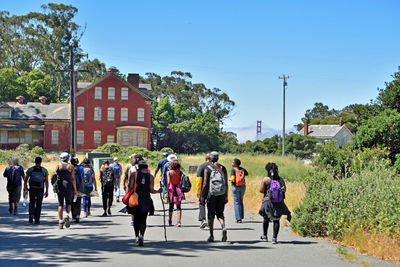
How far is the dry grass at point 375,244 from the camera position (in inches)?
389

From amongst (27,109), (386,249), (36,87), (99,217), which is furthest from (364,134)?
(36,87)

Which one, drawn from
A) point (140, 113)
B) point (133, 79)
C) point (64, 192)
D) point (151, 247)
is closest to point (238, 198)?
point (64, 192)

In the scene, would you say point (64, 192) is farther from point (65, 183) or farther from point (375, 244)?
point (375, 244)

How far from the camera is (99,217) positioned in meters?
16.4

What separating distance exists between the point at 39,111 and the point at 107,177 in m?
52.1

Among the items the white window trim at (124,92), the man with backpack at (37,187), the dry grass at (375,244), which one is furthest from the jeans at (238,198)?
the white window trim at (124,92)

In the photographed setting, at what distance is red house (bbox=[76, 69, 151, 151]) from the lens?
207 feet

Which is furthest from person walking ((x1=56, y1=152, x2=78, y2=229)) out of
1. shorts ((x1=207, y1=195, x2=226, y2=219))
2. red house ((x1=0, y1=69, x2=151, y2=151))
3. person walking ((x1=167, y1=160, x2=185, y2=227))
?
red house ((x1=0, y1=69, x2=151, y2=151))

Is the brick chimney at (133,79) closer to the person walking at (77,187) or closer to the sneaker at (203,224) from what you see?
the person walking at (77,187)

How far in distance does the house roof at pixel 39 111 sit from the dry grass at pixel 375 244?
2184 inches

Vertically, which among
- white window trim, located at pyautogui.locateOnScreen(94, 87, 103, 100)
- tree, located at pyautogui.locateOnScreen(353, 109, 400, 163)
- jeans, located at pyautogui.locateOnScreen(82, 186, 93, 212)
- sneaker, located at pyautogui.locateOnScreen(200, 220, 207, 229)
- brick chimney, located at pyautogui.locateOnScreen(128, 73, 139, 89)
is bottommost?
sneaker, located at pyautogui.locateOnScreen(200, 220, 207, 229)

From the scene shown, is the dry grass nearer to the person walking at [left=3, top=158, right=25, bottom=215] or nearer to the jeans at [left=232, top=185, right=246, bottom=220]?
the jeans at [left=232, top=185, right=246, bottom=220]

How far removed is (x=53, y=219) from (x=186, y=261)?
7.69m

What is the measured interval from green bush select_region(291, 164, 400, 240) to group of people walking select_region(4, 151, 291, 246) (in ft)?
3.82
